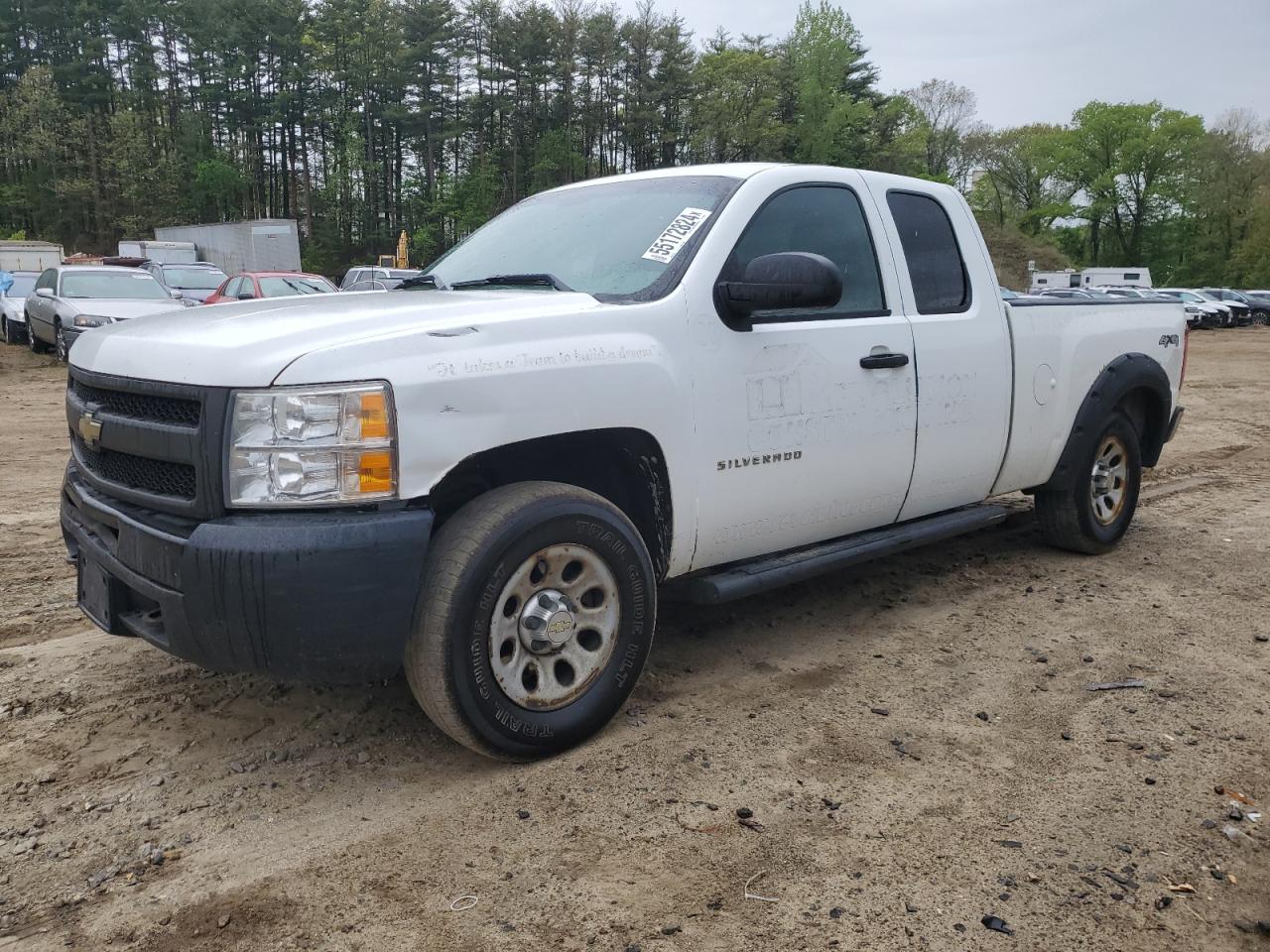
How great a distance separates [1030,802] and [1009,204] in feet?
270

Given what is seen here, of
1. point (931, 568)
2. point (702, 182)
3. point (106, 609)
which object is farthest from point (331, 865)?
point (931, 568)

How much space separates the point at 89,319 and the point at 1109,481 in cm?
1438

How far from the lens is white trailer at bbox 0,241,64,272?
1283 inches

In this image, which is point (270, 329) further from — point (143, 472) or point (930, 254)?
point (930, 254)

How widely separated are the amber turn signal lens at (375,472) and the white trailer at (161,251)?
122 feet

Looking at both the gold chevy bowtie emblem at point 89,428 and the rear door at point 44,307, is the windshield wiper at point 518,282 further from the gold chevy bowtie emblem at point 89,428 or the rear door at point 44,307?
the rear door at point 44,307

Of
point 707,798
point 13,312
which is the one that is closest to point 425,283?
point 707,798

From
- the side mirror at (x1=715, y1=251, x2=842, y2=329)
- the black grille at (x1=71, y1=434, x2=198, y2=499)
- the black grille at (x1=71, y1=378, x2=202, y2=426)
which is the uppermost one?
the side mirror at (x1=715, y1=251, x2=842, y2=329)

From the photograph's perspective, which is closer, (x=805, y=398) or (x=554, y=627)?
(x=554, y=627)

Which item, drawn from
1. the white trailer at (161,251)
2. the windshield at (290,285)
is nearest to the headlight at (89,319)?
the windshield at (290,285)

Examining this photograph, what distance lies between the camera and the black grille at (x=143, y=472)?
2.70 metres

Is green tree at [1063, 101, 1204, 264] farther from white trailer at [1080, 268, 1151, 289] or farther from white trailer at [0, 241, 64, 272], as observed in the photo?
white trailer at [0, 241, 64, 272]

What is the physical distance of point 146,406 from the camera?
9.36ft

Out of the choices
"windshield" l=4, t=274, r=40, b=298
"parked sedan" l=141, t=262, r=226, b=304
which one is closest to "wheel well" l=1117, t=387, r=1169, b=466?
"parked sedan" l=141, t=262, r=226, b=304
